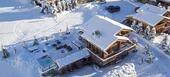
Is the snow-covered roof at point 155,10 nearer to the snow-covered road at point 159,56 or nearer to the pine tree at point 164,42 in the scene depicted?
the snow-covered road at point 159,56

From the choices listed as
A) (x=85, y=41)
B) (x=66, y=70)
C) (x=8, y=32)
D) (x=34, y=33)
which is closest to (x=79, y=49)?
(x=85, y=41)

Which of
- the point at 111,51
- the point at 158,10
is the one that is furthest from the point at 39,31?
the point at 158,10

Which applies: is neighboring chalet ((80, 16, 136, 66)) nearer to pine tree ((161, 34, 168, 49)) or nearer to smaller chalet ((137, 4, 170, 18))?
pine tree ((161, 34, 168, 49))

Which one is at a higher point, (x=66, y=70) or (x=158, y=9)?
(x=158, y=9)

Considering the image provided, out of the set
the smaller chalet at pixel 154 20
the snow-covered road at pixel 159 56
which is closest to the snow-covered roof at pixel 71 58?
the snow-covered road at pixel 159 56

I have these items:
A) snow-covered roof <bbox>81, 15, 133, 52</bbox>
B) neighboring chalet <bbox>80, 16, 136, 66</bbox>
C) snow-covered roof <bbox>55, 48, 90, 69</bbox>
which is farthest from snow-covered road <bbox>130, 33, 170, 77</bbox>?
snow-covered roof <bbox>55, 48, 90, 69</bbox>

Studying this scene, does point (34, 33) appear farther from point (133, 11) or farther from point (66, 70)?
point (133, 11)
